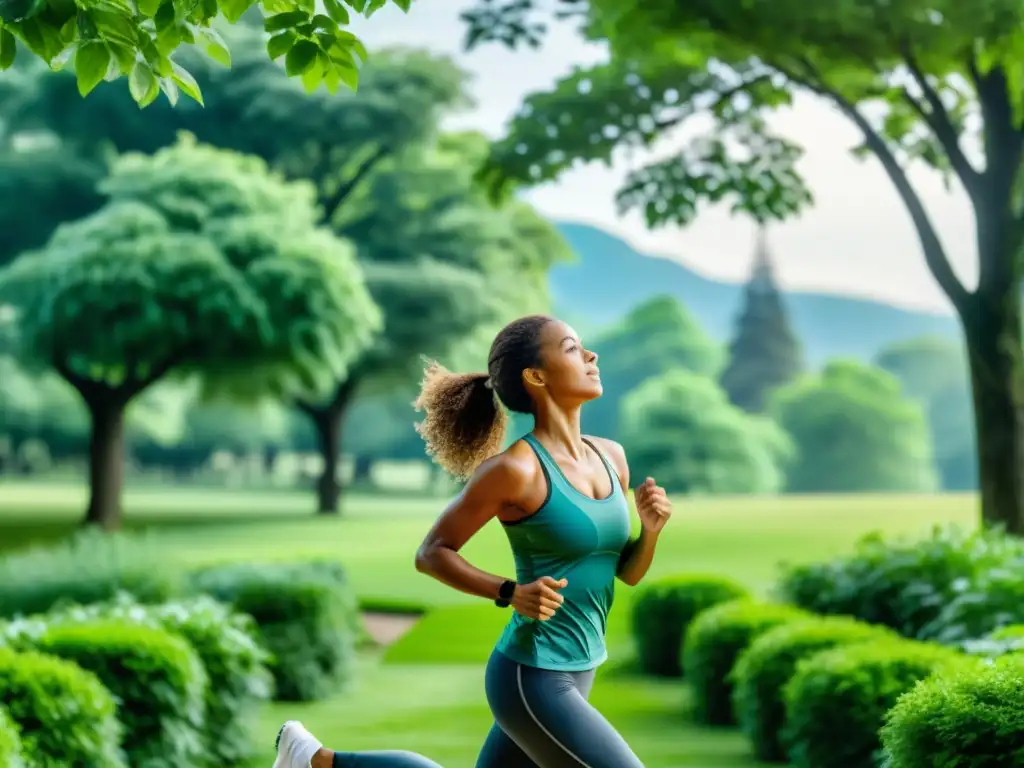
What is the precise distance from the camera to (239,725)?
Result: 27.6ft

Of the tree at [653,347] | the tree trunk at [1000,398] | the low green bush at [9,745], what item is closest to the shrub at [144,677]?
the low green bush at [9,745]

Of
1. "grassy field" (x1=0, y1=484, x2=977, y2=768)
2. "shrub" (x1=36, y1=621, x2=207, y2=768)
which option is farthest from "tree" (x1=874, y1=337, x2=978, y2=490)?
"shrub" (x1=36, y1=621, x2=207, y2=768)

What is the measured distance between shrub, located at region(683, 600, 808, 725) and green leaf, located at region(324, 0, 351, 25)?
19.7ft

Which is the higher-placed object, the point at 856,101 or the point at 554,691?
the point at 856,101

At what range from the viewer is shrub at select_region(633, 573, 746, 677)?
12516mm

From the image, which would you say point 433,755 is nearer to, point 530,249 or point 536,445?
point 536,445

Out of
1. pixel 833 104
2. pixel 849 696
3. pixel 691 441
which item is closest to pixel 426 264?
pixel 833 104

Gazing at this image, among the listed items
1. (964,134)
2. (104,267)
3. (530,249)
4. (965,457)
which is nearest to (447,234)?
(530,249)

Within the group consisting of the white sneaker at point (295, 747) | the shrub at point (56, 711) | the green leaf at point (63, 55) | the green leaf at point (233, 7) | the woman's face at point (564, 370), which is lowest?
the shrub at point (56, 711)

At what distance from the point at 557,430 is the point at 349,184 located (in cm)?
3359

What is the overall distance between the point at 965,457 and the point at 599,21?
7060cm

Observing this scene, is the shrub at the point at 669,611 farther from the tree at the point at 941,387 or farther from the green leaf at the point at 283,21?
the tree at the point at 941,387

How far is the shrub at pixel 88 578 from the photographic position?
10.5 meters

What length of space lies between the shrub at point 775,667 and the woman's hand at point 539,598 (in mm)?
4669
